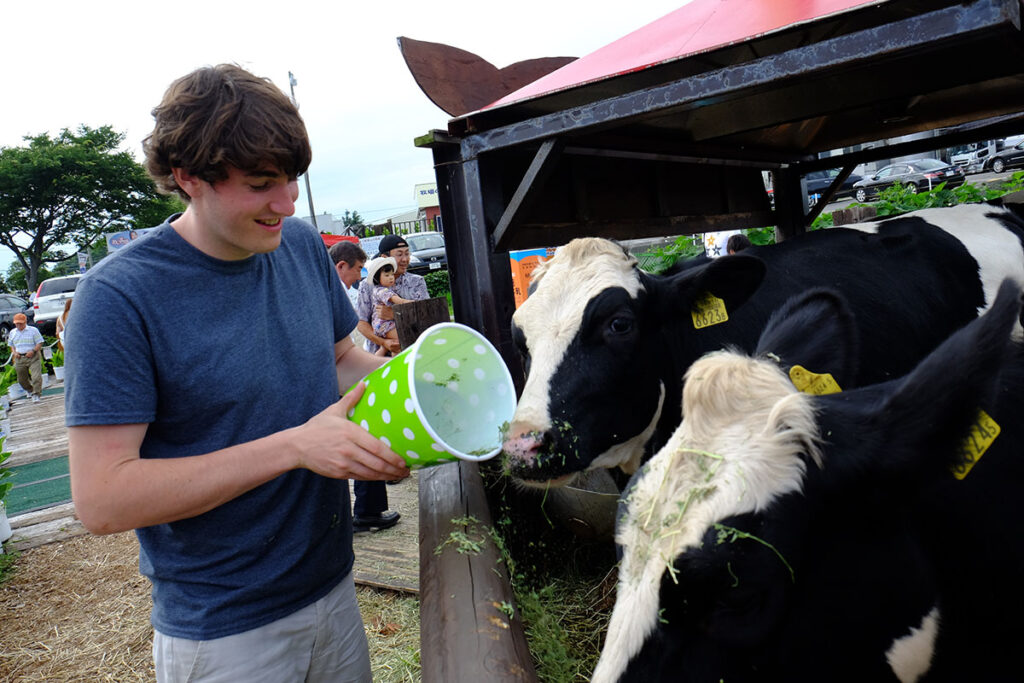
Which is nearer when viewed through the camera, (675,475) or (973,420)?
(973,420)

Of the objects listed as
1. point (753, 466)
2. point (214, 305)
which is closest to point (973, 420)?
point (753, 466)

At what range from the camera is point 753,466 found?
130cm

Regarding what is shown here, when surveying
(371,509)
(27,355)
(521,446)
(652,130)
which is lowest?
(371,509)

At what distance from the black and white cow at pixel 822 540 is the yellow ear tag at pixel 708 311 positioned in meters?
1.50

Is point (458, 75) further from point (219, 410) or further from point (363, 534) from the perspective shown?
point (363, 534)

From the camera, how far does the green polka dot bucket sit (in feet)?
5.28

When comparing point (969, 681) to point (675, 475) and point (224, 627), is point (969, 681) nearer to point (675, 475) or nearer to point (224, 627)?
point (675, 475)

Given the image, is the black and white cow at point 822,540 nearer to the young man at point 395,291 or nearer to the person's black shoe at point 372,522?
the person's black shoe at point 372,522

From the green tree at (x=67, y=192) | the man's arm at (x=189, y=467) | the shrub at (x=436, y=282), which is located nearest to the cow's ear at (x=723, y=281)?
the man's arm at (x=189, y=467)

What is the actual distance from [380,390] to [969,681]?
143cm

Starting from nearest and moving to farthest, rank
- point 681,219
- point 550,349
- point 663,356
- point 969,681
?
point 969,681 < point 550,349 < point 663,356 < point 681,219

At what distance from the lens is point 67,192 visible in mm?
34188

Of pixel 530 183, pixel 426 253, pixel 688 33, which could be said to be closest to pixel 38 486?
pixel 530 183

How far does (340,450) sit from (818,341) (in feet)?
3.87
